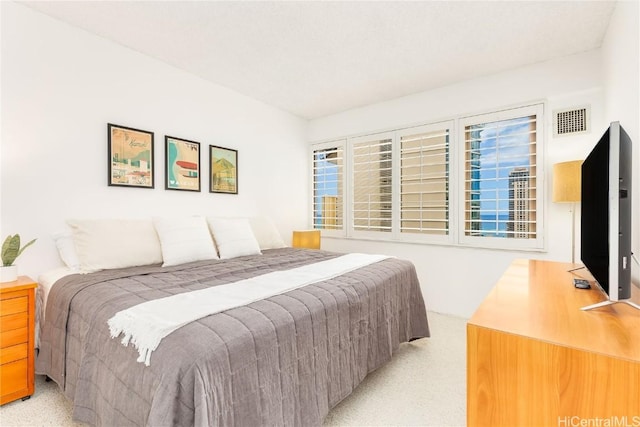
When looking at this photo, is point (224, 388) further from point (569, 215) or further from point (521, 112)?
point (521, 112)

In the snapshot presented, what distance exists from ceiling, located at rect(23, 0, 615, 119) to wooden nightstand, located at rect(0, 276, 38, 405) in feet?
6.33

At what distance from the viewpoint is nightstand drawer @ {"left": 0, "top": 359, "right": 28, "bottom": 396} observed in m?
1.66

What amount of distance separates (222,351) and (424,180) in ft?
9.93

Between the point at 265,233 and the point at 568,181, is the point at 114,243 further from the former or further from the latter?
the point at 568,181

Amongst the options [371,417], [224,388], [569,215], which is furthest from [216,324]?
[569,215]

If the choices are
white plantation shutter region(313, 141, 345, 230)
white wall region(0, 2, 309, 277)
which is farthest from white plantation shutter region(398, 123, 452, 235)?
white wall region(0, 2, 309, 277)

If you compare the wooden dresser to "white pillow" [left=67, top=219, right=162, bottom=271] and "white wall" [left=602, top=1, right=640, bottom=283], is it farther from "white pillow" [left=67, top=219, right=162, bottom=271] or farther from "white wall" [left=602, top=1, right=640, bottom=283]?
"white pillow" [left=67, top=219, right=162, bottom=271]

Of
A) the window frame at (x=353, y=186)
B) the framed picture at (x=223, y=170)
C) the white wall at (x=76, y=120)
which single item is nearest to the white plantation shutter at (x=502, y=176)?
the window frame at (x=353, y=186)

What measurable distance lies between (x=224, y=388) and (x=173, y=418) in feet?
0.55

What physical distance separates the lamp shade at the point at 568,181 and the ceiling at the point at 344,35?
1058 millimetres

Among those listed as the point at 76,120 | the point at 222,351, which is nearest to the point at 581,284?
the point at 222,351

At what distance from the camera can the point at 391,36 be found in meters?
2.39

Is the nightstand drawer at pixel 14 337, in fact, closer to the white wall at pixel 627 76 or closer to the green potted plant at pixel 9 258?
the green potted plant at pixel 9 258

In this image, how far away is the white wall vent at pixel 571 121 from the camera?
261cm
